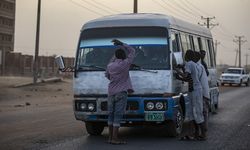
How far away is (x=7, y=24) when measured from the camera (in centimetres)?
10288

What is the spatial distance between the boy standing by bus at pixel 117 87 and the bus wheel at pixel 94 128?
128cm

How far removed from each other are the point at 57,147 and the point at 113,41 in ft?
7.60

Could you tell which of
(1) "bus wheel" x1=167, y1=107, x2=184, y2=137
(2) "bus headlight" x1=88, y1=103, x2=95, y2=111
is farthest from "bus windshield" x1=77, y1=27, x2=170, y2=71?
(1) "bus wheel" x1=167, y1=107, x2=184, y2=137

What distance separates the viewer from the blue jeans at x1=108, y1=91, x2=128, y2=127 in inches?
392

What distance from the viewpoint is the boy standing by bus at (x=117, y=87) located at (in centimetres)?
998

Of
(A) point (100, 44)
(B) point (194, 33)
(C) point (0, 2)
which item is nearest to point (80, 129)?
(A) point (100, 44)

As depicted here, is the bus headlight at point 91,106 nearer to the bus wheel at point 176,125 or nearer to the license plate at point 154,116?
the license plate at point 154,116

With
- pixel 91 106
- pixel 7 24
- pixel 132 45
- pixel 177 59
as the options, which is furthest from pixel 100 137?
pixel 7 24

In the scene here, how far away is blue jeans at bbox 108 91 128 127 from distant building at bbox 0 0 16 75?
90.3 m

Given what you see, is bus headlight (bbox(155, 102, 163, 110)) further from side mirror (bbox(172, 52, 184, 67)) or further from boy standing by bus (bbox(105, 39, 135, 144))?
side mirror (bbox(172, 52, 184, 67))

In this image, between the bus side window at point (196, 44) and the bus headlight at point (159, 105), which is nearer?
the bus headlight at point (159, 105)

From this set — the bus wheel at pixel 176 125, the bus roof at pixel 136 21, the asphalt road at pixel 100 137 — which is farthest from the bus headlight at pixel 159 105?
the bus roof at pixel 136 21

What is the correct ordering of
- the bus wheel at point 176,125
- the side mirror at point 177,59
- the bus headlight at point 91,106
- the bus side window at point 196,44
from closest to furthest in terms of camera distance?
the bus headlight at point 91,106
the side mirror at point 177,59
the bus wheel at point 176,125
the bus side window at point 196,44

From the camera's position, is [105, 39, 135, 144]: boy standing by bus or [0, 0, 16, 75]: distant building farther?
[0, 0, 16, 75]: distant building
